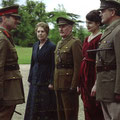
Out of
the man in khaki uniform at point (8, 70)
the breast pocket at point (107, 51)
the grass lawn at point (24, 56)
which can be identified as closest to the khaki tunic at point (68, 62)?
the man in khaki uniform at point (8, 70)

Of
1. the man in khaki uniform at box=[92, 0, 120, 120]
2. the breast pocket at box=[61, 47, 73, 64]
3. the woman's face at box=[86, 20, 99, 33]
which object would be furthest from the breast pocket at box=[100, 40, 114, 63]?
the breast pocket at box=[61, 47, 73, 64]

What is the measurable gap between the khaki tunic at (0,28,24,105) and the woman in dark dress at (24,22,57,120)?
104 centimetres

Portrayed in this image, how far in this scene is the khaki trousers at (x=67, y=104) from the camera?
523 cm

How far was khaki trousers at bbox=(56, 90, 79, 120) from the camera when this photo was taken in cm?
523

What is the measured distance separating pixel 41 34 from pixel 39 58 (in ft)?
1.50

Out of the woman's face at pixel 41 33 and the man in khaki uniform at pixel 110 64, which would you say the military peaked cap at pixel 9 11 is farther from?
the man in khaki uniform at pixel 110 64

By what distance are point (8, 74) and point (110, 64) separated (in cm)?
162

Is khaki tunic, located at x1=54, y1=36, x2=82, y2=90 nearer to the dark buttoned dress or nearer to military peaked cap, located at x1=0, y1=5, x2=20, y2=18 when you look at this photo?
the dark buttoned dress

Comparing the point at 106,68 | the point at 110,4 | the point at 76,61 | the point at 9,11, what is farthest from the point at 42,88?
the point at 110,4

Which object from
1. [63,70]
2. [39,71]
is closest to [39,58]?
[39,71]

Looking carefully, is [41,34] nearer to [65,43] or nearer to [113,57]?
[65,43]

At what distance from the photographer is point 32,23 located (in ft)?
224

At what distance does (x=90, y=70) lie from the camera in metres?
4.68

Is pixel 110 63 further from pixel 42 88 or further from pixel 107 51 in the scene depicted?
pixel 42 88
